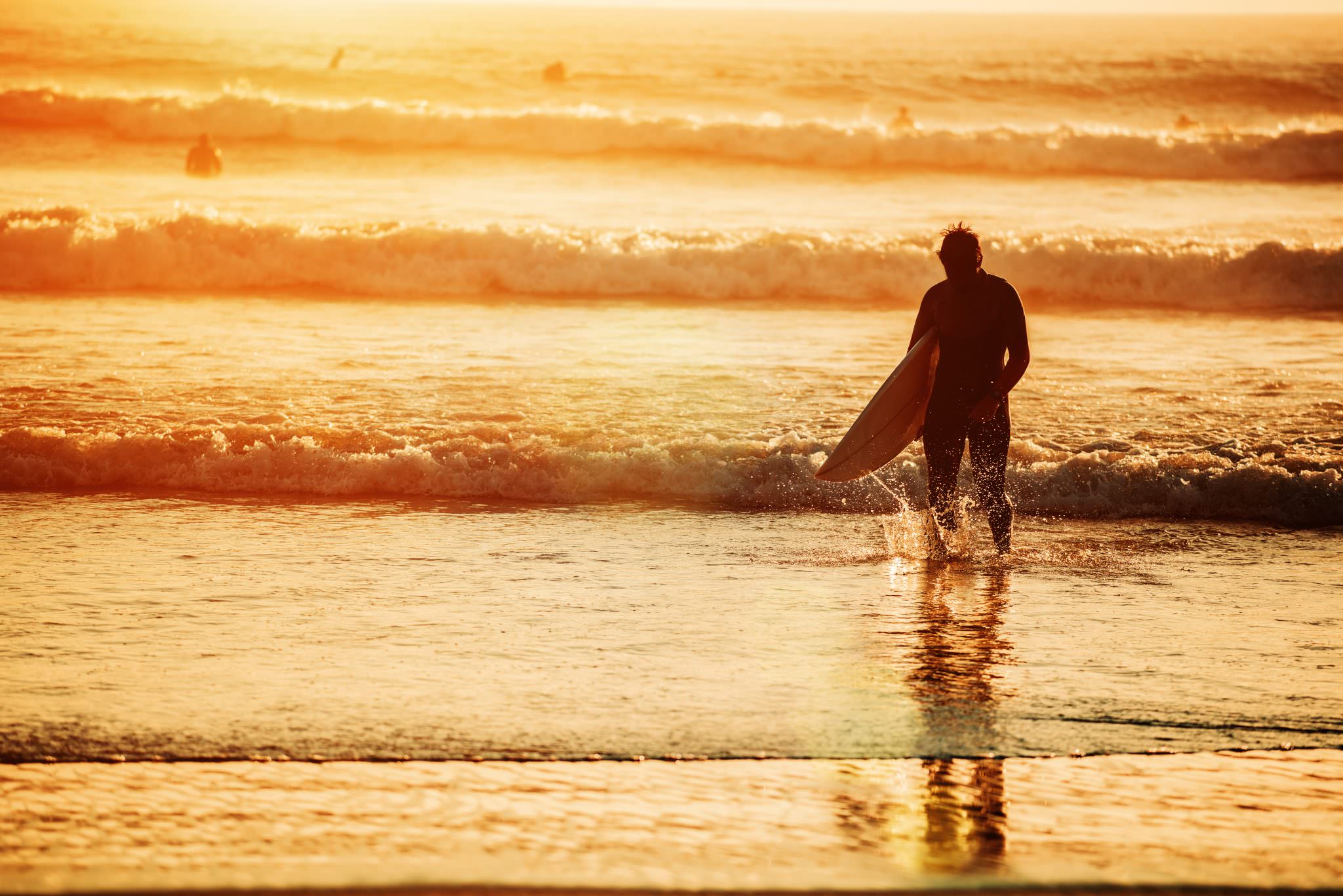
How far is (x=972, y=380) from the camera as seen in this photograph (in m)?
6.69

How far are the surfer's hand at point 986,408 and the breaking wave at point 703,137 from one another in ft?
73.3

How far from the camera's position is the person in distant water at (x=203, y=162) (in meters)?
25.1

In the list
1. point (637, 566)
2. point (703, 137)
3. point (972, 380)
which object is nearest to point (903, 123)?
point (703, 137)

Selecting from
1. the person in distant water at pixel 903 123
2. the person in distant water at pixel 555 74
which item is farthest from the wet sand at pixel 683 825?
the person in distant water at pixel 555 74

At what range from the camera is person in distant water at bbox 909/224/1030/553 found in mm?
6578

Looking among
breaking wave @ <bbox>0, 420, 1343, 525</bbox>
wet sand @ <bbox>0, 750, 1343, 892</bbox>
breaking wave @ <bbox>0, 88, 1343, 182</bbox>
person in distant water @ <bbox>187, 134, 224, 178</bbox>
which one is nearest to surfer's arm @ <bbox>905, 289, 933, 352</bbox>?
breaking wave @ <bbox>0, 420, 1343, 525</bbox>

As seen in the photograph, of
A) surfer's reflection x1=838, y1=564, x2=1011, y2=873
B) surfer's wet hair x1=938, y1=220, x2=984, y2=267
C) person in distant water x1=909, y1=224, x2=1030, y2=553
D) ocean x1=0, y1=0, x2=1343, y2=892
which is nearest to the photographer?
surfer's reflection x1=838, y1=564, x2=1011, y2=873

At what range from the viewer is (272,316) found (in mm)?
14570

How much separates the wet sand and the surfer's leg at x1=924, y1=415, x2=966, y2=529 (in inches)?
99.0

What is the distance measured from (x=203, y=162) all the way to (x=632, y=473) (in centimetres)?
1934

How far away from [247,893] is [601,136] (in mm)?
27235

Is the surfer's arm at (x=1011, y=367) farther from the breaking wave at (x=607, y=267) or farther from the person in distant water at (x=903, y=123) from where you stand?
the person in distant water at (x=903, y=123)

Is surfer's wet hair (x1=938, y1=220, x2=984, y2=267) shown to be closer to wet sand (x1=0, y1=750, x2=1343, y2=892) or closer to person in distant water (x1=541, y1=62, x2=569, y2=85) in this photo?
wet sand (x1=0, y1=750, x2=1343, y2=892)

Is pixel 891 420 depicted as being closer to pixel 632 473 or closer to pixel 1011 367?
pixel 1011 367
